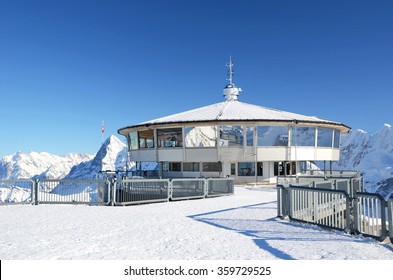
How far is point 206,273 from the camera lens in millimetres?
5816

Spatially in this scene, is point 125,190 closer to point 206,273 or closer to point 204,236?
point 204,236

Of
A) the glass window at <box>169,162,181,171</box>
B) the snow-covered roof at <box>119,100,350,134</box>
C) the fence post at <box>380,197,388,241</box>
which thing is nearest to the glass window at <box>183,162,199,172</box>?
the glass window at <box>169,162,181,171</box>

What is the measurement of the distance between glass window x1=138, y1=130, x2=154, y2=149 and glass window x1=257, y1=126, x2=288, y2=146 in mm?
9786

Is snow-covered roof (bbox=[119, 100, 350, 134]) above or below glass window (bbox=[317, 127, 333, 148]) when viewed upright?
above

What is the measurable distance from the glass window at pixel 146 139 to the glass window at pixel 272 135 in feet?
32.1

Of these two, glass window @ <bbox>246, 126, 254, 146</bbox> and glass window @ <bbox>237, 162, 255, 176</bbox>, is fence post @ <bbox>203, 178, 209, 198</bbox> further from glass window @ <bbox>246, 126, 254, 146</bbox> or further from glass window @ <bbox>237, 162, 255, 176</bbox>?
glass window @ <bbox>237, 162, 255, 176</bbox>

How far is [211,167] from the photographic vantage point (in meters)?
27.9

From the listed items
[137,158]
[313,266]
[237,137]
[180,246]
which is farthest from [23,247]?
[137,158]

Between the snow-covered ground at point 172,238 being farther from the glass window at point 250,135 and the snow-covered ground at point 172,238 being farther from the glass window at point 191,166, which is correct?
the glass window at point 191,166

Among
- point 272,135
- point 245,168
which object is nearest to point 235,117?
point 272,135

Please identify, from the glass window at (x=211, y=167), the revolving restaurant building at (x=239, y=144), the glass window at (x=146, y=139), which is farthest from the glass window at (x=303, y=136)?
the glass window at (x=146, y=139)

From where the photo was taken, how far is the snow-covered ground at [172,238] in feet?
22.4

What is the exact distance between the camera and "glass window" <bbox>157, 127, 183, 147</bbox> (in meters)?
28.0

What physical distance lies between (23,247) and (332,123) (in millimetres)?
27027
